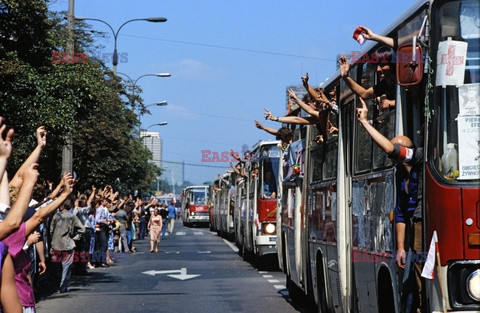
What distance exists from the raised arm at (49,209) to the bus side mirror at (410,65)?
2453 mm

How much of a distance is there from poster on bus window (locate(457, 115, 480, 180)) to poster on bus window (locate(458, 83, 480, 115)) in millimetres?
42

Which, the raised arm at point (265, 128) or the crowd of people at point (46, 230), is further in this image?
the raised arm at point (265, 128)

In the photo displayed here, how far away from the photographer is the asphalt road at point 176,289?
16.8m

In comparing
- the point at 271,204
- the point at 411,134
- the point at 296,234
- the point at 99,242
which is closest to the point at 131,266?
the point at 99,242

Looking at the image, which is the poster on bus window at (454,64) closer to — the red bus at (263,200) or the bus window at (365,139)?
the bus window at (365,139)

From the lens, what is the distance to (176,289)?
67.0 feet

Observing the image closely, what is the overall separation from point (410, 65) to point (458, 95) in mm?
403

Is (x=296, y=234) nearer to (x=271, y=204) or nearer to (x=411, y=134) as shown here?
(x=411, y=134)

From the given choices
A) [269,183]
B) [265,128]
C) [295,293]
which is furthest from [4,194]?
[269,183]

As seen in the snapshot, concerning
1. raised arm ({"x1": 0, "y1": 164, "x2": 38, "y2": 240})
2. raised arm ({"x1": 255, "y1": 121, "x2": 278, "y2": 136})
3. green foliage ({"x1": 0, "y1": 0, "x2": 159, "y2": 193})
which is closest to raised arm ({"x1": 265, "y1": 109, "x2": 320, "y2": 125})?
raised arm ({"x1": 255, "y1": 121, "x2": 278, "y2": 136})

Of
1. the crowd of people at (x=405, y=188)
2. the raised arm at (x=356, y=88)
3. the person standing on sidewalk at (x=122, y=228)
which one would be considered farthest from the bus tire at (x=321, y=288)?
the person standing on sidewalk at (x=122, y=228)

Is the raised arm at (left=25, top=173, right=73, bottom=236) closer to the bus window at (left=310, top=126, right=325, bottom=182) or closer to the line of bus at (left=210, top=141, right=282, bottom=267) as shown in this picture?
the bus window at (left=310, top=126, right=325, bottom=182)

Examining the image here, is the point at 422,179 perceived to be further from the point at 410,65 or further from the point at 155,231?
the point at 155,231

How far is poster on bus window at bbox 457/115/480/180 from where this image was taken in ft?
24.9
